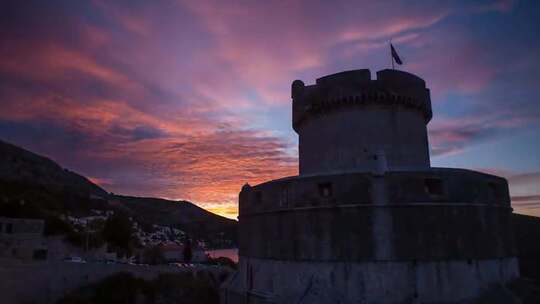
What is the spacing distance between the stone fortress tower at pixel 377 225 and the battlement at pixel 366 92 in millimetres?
48

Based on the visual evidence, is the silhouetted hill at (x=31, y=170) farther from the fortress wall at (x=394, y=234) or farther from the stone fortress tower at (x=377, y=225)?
the fortress wall at (x=394, y=234)

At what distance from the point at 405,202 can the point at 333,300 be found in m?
3.90

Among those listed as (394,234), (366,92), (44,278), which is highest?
(366,92)

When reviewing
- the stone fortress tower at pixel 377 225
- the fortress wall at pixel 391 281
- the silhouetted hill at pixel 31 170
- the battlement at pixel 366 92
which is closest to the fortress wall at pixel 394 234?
the stone fortress tower at pixel 377 225

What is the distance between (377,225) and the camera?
12.3m

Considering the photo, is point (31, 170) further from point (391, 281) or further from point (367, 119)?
point (391, 281)

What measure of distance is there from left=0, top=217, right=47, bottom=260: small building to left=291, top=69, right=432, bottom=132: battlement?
20.4 meters

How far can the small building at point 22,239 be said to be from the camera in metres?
24.2

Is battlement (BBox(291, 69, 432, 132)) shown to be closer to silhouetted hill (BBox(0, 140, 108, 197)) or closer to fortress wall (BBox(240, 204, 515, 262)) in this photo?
fortress wall (BBox(240, 204, 515, 262))

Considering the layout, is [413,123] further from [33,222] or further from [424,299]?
[33,222]

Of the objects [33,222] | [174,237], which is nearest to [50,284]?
[33,222]

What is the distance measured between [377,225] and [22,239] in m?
24.2

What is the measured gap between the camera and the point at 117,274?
22406 millimetres

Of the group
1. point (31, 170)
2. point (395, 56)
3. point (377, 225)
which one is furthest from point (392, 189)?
point (31, 170)
